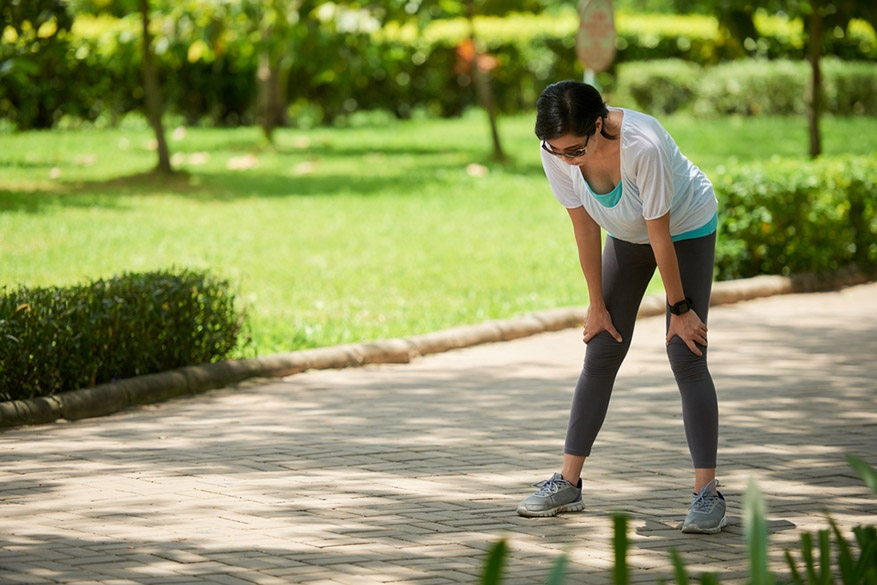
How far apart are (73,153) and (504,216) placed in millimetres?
8497

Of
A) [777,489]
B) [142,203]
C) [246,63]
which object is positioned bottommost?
[777,489]

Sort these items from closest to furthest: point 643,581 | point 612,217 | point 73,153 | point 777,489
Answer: point 643,581
point 612,217
point 777,489
point 73,153

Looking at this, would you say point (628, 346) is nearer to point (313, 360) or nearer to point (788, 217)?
point (313, 360)

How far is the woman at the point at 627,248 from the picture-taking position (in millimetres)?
4324

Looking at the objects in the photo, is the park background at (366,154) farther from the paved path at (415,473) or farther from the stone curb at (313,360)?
the paved path at (415,473)

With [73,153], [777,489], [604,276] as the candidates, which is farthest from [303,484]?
[73,153]

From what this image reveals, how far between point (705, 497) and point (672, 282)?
83cm

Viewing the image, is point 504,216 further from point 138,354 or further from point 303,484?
point 303,484

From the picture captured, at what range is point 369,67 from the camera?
71.9ft

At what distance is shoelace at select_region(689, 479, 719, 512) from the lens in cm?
455

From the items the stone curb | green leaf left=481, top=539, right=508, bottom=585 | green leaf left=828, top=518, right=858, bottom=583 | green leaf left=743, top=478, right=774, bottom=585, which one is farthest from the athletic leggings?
the stone curb

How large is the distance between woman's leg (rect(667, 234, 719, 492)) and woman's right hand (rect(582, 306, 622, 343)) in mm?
223

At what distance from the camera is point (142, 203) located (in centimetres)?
1464

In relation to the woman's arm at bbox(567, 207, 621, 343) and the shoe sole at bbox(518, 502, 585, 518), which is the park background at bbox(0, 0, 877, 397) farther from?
the woman's arm at bbox(567, 207, 621, 343)
